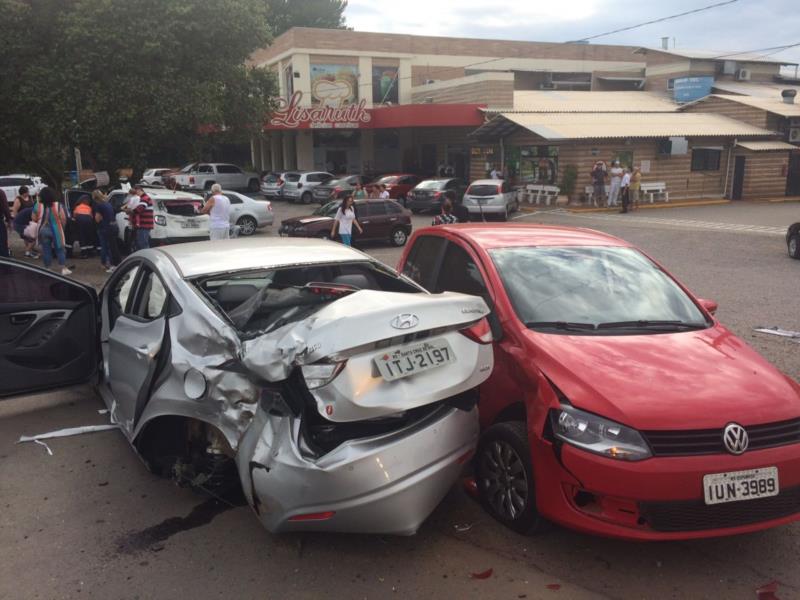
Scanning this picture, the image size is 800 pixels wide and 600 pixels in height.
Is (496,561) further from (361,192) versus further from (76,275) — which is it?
(361,192)

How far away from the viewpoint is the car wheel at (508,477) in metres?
3.50

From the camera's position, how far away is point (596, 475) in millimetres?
3125

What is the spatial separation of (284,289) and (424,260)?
67.4 inches

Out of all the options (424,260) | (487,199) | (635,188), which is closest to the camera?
(424,260)

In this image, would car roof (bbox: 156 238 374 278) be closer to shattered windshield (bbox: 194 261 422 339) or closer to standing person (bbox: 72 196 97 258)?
shattered windshield (bbox: 194 261 422 339)

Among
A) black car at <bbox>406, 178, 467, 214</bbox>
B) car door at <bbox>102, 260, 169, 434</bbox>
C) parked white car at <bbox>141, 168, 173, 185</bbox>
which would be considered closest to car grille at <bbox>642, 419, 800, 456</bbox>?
car door at <bbox>102, 260, 169, 434</bbox>

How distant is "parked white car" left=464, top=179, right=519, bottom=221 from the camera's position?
2222 cm

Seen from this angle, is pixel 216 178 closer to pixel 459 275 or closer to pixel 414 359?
pixel 459 275

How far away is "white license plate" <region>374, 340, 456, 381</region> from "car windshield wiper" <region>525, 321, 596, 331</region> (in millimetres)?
807

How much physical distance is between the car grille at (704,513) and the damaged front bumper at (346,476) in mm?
1006

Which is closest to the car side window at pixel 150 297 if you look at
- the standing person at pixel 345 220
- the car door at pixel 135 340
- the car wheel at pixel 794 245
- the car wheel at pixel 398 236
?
the car door at pixel 135 340

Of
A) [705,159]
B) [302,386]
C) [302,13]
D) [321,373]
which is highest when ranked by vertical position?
[302,13]

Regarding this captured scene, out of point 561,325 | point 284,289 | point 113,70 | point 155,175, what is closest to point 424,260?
point 284,289

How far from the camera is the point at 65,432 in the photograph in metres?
5.25
